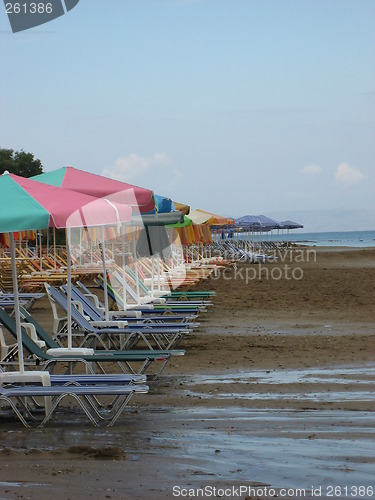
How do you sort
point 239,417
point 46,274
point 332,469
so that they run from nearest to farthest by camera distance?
point 332,469, point 239,417, point 46,274

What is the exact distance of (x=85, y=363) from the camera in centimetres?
818

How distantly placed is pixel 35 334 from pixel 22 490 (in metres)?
3.69

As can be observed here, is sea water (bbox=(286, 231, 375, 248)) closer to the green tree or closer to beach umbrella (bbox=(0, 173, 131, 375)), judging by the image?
the green tree

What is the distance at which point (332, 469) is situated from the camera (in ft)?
18.3

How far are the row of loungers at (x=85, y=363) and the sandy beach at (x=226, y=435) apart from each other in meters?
0.20

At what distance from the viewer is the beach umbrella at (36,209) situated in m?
6.39

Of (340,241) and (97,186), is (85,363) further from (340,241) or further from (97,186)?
(340,241)

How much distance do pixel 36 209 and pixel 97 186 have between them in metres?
4.23

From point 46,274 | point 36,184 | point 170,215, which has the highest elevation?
point 36,184

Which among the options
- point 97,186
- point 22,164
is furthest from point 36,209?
point 22,164

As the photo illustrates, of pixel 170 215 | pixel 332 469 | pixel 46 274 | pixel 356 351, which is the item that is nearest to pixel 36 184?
pixel 332 469

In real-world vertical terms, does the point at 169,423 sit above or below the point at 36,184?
below

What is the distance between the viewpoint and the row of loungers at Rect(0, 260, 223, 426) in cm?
678

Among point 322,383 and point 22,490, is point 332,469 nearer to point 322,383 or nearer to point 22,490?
point 22,490
